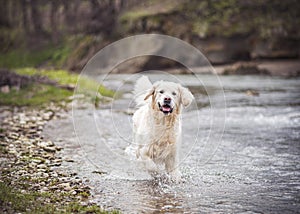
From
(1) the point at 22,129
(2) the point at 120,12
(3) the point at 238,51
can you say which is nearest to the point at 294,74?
(3) the point at 238,51

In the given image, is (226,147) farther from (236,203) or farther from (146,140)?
(236,203)

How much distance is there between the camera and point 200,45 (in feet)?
92.6

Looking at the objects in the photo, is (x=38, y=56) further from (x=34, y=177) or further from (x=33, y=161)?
(x=34, y=177)


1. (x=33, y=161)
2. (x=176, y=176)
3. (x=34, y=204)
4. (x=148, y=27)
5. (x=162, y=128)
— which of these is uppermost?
(x=148, y=27)

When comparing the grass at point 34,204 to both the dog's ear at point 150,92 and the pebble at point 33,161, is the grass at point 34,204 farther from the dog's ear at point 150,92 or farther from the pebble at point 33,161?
the dog's ear at point 150,92

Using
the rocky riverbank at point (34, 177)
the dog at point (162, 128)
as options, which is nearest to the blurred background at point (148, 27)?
the rocky riverbank at point (34, 177)

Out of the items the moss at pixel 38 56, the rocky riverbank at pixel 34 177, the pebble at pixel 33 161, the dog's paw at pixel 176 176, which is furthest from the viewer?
the moss at pixel 38 56

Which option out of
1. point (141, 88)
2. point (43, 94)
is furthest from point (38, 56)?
point (141, 88)

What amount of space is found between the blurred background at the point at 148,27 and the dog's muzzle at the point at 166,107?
2030 centimetres

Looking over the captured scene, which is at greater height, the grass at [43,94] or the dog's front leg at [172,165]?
the grass at [43,94]

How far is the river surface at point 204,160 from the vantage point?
4.61 m

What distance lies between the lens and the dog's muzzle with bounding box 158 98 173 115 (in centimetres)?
534

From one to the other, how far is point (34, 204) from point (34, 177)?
1.11 meters

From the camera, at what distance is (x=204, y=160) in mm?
6742
